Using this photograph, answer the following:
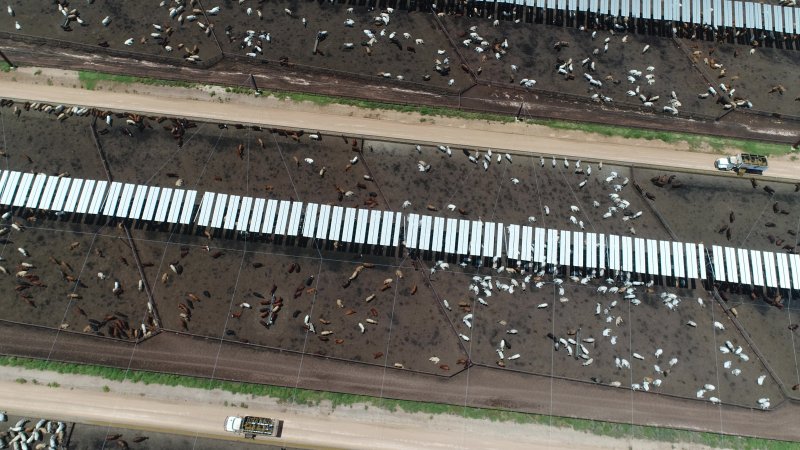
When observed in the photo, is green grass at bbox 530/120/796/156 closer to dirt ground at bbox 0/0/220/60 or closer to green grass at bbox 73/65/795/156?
green grass at bbox 73/65/795/156

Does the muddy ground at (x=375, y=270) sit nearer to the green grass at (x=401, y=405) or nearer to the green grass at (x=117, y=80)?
the green grass at (x=401, y=405)

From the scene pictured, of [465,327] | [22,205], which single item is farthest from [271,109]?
[465,327]

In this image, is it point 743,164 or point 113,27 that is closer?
point 743,164

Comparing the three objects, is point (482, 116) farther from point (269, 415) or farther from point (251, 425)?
point (251, 425)

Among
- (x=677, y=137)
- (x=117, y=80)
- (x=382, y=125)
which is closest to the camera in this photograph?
(x=382, y=125)

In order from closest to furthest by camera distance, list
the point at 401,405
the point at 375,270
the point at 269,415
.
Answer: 1. the point at 269,415
2. the point at 401,405
3. the point at 375,270

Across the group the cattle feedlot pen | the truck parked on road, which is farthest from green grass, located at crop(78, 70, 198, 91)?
the truck parked on road

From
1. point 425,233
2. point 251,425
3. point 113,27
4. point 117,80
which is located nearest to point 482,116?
point 425,233

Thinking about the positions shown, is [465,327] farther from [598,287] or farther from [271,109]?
[271,109]

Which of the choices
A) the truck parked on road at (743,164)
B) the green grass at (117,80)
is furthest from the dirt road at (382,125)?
the truck parked on road at (743,164)
